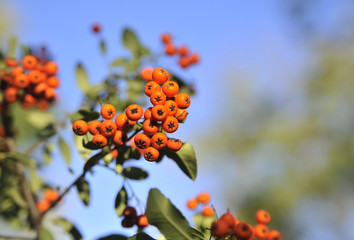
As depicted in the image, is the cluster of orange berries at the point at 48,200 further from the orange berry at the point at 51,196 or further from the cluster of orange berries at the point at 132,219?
the cluster of orange berries at the point at 132,219

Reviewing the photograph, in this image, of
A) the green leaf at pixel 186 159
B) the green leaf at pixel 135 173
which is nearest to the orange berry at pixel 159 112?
the green leaf at pixel 186 159

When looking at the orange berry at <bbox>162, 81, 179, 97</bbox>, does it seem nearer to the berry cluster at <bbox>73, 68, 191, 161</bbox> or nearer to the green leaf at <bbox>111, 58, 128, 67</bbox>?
the berry cluster at <bbox>73, 68, 191, 161</bbox>

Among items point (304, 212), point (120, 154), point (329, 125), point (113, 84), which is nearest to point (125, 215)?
point (120, 154)

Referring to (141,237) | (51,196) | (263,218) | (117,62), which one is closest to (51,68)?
(117,62)

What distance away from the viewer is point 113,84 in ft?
11.6

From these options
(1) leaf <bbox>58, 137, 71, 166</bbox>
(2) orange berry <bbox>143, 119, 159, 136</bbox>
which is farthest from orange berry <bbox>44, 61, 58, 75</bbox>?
(2) orange berry <bbox>143, 119, 159, 136</bbox>

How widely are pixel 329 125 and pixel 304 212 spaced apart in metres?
7.16

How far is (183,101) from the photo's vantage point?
172cm

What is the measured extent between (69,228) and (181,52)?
9.09 ft

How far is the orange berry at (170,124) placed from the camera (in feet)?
5.42

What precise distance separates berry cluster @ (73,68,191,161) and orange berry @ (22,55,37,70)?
70.2 inches

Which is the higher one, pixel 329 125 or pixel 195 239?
pixel 329 125

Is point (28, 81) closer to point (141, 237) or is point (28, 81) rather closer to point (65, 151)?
point (65, 151)

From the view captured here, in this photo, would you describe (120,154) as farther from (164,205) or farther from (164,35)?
(164,35)
